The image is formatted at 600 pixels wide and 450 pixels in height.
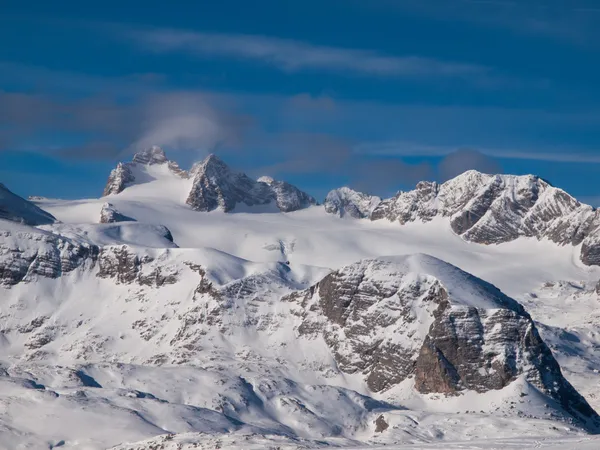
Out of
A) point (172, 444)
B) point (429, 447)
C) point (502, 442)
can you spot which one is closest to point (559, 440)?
point (502, 442)

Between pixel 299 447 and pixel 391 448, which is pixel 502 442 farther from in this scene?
pixel 299 447

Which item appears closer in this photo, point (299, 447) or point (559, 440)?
point (559, 440)

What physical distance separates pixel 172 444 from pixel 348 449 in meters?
27.0

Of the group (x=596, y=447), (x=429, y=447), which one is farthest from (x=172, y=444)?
(x=596, y=447)

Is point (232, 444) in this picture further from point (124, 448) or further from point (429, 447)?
point (429, 447)

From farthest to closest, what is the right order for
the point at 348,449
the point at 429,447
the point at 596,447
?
the point at 348,449 < the point at 429,447 < the point at 596,447

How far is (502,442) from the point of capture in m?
146

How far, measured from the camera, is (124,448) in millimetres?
174000

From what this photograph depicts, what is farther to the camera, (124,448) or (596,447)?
(124,448)

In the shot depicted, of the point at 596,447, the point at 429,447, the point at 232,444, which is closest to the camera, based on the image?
the point at 596,447

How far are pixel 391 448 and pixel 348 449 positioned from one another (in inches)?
359

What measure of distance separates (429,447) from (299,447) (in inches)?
862

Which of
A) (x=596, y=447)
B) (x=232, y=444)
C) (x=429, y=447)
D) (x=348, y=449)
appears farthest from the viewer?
(x=232, y=444)

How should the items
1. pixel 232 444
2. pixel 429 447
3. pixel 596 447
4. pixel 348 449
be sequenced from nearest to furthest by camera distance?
pixel 596 447 → pixel 429 447 → pixel 348 449 → pixel 232 444
